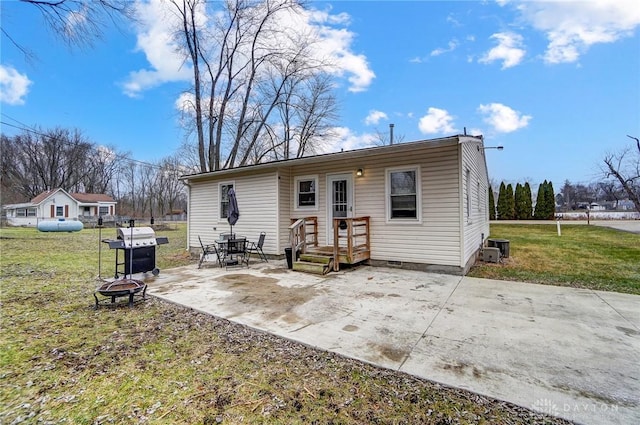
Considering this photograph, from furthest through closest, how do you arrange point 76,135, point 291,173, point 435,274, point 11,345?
point 76,135, point 291,173, point 435,274, point 11,345

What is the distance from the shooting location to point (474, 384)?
2252 mm

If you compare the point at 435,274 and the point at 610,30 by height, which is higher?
the point at 610,30

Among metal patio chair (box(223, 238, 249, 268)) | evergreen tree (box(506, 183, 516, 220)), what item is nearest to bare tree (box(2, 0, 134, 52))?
metal patio chair (box(223, 238, 249, 268))

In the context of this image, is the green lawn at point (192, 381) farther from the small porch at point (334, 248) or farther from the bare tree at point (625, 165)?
the bare tree at point (625, 165)

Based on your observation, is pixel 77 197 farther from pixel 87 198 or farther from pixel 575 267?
pixel 575 267

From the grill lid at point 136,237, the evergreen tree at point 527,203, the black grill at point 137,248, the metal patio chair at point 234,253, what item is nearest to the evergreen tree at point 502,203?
the evergreen tree at point 527,203

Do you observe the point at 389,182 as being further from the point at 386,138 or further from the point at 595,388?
the point at 386,138

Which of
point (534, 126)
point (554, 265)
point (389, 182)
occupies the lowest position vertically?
point (554, 265)

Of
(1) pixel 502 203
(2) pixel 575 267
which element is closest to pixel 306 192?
(2) pixel 575 267

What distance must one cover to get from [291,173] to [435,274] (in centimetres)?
485

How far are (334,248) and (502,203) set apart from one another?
80.4ft

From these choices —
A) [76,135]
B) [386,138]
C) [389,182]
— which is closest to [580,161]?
[386,138]

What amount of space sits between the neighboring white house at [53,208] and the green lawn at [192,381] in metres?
32.1

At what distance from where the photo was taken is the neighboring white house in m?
28.5
